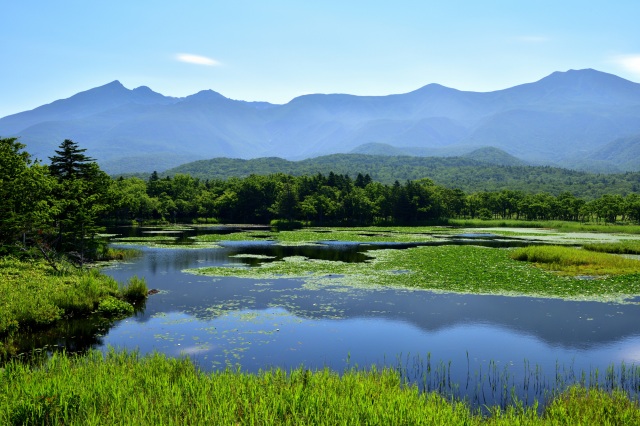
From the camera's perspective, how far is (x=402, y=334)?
1067 inches

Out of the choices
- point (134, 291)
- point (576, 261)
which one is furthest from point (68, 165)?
point (576, 261)

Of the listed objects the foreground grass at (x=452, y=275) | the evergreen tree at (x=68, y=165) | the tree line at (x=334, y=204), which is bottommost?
the foreground grass at (x=452, y=275)

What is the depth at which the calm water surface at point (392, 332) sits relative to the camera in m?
21.6

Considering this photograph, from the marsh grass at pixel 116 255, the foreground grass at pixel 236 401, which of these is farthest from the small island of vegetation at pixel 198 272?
the marsh grass at pixel 116 255

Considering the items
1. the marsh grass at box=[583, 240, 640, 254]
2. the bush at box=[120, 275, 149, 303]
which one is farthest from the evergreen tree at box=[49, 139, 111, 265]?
the marsh grass at box=[583, 240, 640, 254]

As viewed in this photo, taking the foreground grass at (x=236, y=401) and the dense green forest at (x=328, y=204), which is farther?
the dense green forest at (x=328, y=204)

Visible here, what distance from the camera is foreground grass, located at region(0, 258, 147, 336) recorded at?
86.8 feet

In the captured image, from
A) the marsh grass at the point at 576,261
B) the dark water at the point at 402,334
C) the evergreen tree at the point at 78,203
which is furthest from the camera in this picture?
the evergreen tree at the point at 78,203

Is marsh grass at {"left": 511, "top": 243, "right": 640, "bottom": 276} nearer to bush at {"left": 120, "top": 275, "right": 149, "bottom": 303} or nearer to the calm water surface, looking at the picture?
the calm water surface

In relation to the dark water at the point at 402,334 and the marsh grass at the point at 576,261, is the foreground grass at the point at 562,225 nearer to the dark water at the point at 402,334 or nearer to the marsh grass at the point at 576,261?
the marsh grass at the point at 576,261

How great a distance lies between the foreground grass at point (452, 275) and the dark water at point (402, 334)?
3.01 metres

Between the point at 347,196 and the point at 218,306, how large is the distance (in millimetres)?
114075

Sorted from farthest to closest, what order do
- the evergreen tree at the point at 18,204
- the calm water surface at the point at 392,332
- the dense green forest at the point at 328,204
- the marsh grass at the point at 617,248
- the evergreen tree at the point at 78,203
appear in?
1. the dense green forest at the point at 328,204
2. the marsh grass at the point at 617,248
3. the evergreen tree at the point at 78,203
4. the evergreen tree at the point at 18,204
5. the calm water surface at the point at 392,332

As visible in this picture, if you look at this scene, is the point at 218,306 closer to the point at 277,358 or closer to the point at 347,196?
the point at 277,358
